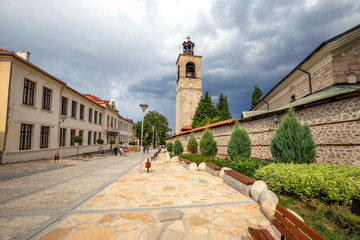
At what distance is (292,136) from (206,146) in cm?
725

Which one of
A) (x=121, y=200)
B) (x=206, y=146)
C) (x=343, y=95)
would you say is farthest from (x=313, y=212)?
(x=206, y=146)

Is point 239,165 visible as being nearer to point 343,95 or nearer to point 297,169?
point 297,169

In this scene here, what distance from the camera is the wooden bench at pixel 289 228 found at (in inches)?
72.1

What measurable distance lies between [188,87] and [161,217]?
40.3 m

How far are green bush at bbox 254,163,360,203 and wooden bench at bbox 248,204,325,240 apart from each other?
2.09m

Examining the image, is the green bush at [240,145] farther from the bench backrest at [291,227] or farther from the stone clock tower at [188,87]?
the stone clock tower at [188,87]

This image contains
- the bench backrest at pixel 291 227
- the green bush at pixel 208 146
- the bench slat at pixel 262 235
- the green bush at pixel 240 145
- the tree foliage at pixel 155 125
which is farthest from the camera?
the tree foliage at pixel 155 125

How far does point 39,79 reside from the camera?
15.2 meters

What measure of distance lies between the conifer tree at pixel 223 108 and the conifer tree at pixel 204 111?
3.47 m

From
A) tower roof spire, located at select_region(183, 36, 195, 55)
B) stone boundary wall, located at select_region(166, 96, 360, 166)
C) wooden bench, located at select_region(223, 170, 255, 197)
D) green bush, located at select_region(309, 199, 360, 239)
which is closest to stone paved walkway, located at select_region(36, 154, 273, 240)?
wooden bench, located at select_region(223, 170, 255, 197)

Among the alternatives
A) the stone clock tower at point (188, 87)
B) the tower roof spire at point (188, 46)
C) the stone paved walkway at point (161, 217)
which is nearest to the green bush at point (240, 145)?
the stone paved walkway at point (161, 217)

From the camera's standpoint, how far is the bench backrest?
1811 millimetres

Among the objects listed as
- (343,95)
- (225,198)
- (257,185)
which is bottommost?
(225,198)

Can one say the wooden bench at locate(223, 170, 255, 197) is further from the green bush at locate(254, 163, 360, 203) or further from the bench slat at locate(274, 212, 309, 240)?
the bench slat at locate(274, 212, 309, 240)
